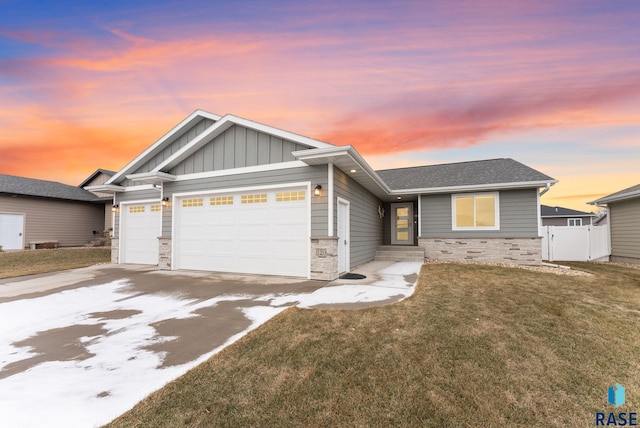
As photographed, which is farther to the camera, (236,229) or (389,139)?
(389,139)

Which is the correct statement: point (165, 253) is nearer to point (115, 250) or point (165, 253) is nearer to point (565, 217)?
point (115, 250)

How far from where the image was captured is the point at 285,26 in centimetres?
803

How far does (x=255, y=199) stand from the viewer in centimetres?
794

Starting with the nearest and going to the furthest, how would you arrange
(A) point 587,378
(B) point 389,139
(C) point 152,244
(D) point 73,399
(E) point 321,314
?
(D) point 73,399
(A) point 587,378
(E) point 321,314
(C) point 152,244
(B) point 389,139

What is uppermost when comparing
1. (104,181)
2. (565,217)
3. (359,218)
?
(104,181)

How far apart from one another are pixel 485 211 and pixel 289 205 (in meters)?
8.60

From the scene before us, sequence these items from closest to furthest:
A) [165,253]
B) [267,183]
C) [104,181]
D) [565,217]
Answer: [267,183] → [165,253] → [104,181] → [565,217]

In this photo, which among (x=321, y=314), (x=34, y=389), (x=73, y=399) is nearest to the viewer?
(x=73, y=399)

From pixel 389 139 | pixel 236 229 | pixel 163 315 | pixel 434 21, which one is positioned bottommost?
pixel 163 315

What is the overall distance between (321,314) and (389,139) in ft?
33.8

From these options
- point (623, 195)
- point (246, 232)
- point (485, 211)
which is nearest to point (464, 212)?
point (485, 211)

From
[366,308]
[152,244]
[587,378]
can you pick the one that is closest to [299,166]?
[366,308]

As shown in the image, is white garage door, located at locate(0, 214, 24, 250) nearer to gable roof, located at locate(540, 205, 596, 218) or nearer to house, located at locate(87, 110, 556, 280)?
house, located at locate(87, 110, 556, 280)

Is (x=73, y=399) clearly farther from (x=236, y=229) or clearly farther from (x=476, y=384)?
(x=236, y=229)
